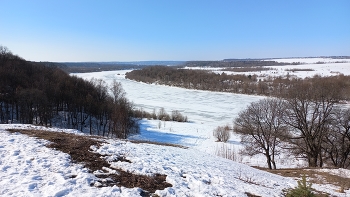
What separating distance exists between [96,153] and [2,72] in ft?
140

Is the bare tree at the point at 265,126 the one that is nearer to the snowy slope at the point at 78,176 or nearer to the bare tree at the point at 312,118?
the bare tree at the point at 312,118

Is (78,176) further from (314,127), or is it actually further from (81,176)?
(314,127)

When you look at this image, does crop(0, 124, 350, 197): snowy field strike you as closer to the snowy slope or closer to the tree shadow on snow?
the snowy slope

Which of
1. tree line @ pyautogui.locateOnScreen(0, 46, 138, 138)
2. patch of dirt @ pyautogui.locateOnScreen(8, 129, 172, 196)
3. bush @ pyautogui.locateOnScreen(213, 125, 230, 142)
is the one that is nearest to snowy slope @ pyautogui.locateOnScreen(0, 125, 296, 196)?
patch of dirt @ pyautogui.locateOnScreen(8, 129, 172, 196)

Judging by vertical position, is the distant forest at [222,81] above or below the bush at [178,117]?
above

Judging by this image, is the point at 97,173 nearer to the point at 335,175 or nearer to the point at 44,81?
the point at 335,175

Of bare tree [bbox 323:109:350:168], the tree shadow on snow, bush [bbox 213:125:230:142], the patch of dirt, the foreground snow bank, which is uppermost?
the patch of dirt

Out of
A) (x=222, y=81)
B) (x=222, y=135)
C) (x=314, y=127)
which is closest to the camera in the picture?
(x=314, y=127)

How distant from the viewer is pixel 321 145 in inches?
859

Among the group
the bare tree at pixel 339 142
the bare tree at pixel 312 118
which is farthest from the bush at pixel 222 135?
the bare tree at pixel 339 142

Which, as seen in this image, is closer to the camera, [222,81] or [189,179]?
[189,179]

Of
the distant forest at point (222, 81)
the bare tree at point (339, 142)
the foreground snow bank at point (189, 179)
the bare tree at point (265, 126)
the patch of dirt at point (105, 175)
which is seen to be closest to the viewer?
the patch of dirt at point (105, 175)

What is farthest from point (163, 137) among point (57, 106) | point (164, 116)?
point (57, 106)

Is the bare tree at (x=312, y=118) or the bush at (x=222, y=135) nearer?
the bare tree at (x=312, y=118)
